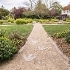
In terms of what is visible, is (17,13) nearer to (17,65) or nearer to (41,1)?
(41,1)

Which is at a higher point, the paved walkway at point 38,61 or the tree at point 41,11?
the tree at point 41,11

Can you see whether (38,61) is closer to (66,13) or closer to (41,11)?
(41,11)

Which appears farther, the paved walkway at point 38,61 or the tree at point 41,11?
the tree at point 41,11

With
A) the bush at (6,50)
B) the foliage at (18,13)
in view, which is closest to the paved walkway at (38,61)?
the bush at (6,50)

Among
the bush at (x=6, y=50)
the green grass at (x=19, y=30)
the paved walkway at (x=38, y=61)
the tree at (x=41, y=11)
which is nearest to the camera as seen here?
the paved walkway at (x=38, y=61)

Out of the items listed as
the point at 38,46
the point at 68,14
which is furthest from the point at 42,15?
the point at 38,46

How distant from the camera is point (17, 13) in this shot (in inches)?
1975

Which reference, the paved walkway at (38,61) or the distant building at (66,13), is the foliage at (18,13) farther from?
the paved walkway at (38,61)

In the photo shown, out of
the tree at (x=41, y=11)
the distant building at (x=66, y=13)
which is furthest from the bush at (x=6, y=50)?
the distant building at (x=66, y=13)

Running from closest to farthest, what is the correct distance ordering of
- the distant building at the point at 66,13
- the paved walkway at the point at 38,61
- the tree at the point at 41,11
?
1. the paved walkway at the point at 38,61
2. the tree at the point at 41,11
3. the distant building at the point at 66,13

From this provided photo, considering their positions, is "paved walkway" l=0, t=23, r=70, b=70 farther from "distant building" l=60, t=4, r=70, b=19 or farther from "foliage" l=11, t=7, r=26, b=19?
"distant building" l=60, t=4, r=70, b=19

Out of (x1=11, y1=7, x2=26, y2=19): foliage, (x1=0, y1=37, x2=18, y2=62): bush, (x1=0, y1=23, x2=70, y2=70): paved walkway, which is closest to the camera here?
(x1=0, y1=23, x2=70, y2=70): paved walkway

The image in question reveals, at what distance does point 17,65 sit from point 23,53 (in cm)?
160

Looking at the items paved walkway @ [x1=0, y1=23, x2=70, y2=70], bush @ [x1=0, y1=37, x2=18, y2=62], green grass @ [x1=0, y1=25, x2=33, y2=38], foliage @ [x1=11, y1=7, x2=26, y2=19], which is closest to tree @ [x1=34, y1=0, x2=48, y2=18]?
foliage @ [x1=11, y1=7, x2=26, y2=19]
